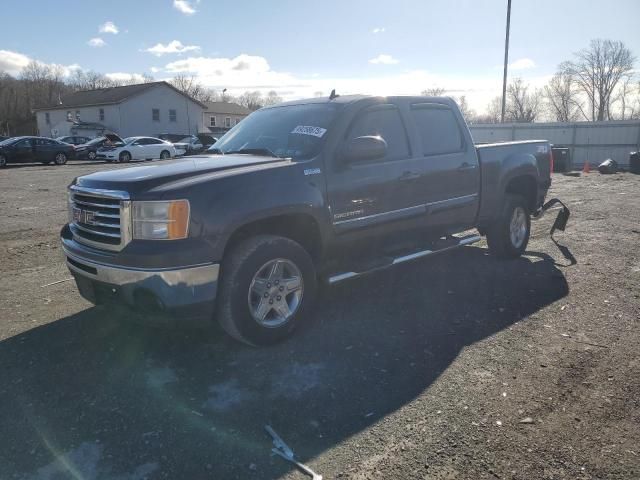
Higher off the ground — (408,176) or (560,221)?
(408,176)

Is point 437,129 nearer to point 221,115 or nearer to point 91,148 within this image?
point 91,148

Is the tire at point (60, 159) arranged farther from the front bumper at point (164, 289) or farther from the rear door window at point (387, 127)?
the front bumper at point (164, 289)

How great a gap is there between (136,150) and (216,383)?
3066 cm

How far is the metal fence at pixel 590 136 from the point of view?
2361 centimetres

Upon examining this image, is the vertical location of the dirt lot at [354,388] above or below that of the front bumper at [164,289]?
below

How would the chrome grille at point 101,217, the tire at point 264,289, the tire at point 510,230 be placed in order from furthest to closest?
the tire at point 510,230
the tire at point 264,289
the chrome grille at point 101,217

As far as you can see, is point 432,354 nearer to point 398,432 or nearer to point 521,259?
point 398,432

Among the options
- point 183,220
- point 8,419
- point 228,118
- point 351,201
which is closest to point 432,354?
point 351,201

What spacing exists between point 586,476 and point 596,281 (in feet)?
12.3

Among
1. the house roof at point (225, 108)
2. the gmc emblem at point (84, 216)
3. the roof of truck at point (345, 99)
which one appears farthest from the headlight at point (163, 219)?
the house roof at point (225, 108)

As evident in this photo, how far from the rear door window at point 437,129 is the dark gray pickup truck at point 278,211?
0.02 meters

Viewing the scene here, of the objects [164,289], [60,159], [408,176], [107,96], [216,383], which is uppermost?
[107,96]

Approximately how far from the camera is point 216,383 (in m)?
3.61

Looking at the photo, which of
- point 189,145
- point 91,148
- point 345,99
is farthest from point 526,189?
point 91,148
